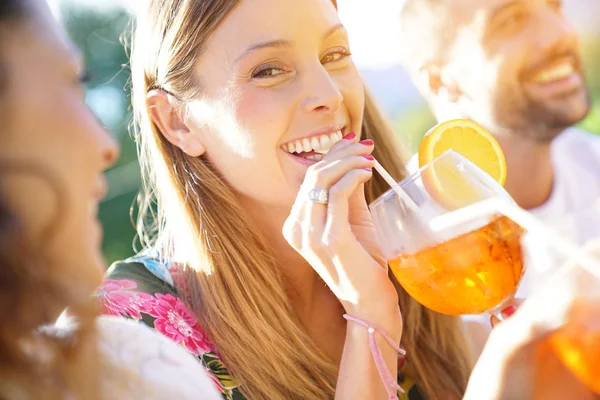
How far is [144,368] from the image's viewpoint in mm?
948

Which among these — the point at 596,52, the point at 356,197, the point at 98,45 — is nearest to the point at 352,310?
the point at 356,197

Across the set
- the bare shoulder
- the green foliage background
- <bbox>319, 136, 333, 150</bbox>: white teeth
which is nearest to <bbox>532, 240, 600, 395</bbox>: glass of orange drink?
the bare shoulder

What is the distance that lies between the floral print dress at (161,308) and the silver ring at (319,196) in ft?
1.64

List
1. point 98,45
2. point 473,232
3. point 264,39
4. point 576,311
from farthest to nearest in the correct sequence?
point 98,45 < point 264,39 < point 473,232 < point 576,311

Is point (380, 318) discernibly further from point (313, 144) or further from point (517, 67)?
point (517, 67)

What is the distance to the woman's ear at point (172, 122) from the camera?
1902 mm

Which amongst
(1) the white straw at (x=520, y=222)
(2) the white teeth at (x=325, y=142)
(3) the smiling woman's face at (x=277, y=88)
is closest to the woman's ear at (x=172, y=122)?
(3) the smiling woman's face at (x=277, y=88)

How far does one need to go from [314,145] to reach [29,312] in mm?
1024

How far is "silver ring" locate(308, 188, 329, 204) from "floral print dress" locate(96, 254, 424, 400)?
0.50 meters

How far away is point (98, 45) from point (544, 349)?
6771mm

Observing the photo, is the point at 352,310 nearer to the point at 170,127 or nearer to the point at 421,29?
the point at 170,127

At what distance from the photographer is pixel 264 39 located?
5.65 ft

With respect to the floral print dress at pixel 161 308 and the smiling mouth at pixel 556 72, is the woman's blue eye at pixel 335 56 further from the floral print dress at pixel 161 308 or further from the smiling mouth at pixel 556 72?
the smiling mouth at pixel 556 72

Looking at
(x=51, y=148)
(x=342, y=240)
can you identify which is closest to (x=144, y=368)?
(x=51, y=148)
